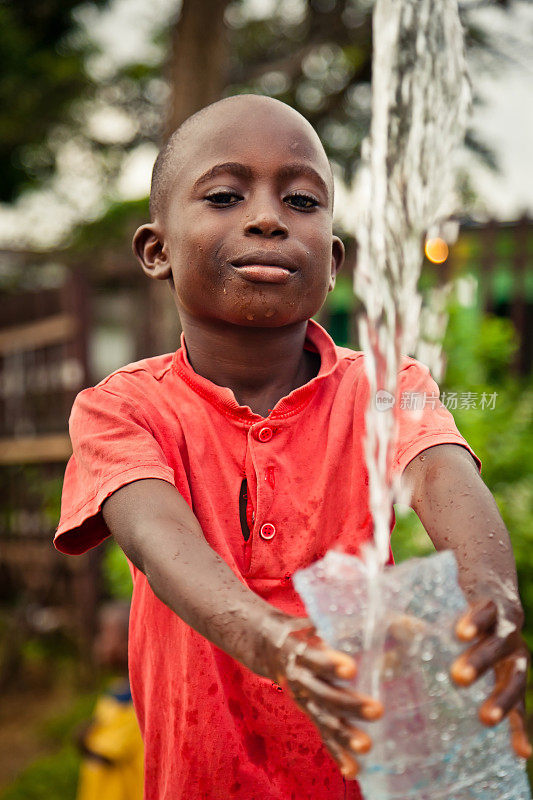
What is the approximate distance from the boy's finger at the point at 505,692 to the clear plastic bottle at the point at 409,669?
47 millimetres

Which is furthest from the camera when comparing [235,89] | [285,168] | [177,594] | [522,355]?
[235,89]

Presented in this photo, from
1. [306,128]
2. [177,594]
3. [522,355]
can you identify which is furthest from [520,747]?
[522,355]

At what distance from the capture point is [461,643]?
103 centimetres

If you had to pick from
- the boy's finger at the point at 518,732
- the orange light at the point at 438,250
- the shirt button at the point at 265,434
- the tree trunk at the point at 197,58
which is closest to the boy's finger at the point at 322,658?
the boy's finger at the point at 518,732

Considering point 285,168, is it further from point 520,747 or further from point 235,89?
point 235,89

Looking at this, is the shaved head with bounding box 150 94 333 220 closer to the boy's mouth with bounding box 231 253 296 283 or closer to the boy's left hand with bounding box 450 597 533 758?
the boy's mouth with bounding box 231 253 296 283

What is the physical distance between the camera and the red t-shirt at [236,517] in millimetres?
1506

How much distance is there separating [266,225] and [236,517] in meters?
0.55

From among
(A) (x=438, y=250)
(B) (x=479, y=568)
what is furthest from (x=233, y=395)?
(A) (x=438, y=250)

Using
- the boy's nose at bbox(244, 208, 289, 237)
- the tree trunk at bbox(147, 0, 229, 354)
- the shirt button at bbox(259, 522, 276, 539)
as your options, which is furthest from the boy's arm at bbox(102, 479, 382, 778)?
the tree trunk at bbox(147, 0, 229, 354)

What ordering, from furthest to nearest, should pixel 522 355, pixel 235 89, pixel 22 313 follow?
pixel 235 89 < pixel 22 313 < pixel 522 355

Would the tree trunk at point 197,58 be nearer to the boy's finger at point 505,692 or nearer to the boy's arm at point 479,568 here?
the boy's arm at point 479,568

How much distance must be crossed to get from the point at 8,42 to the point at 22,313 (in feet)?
7.55

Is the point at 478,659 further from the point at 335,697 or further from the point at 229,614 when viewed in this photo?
the point at 229,614
